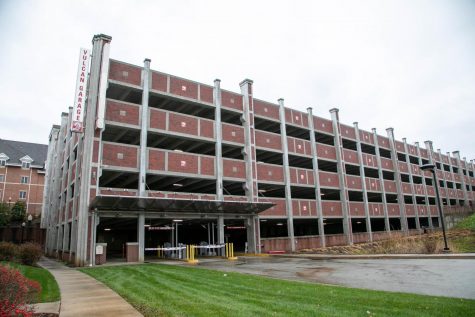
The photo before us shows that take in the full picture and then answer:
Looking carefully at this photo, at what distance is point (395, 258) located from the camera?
66.1 ft

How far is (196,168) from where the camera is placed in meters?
31.1

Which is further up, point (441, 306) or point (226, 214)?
point (226, 214)

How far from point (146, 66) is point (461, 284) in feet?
91.8

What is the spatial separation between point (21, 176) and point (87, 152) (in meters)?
53.2

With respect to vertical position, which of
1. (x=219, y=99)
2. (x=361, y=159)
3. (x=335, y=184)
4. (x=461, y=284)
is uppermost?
(x=219, y=99)

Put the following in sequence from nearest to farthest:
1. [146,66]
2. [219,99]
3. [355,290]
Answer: [355,290]
[146,66]
[219,99]

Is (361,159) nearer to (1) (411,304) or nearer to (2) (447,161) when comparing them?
(2) (447,161)

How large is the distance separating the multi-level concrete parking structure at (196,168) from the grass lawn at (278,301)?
14599mm

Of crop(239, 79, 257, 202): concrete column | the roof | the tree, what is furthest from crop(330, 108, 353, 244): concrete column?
the roof

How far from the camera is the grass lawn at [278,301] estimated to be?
740cm

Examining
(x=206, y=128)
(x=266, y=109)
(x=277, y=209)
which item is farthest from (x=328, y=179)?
(x=206, y=128)

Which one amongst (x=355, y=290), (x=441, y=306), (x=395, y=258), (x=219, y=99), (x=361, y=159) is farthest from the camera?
(x=361, y=159)

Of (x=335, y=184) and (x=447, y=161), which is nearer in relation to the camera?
(x=335, y=184)

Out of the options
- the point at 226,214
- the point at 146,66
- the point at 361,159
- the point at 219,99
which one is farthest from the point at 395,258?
the point at 361,159
